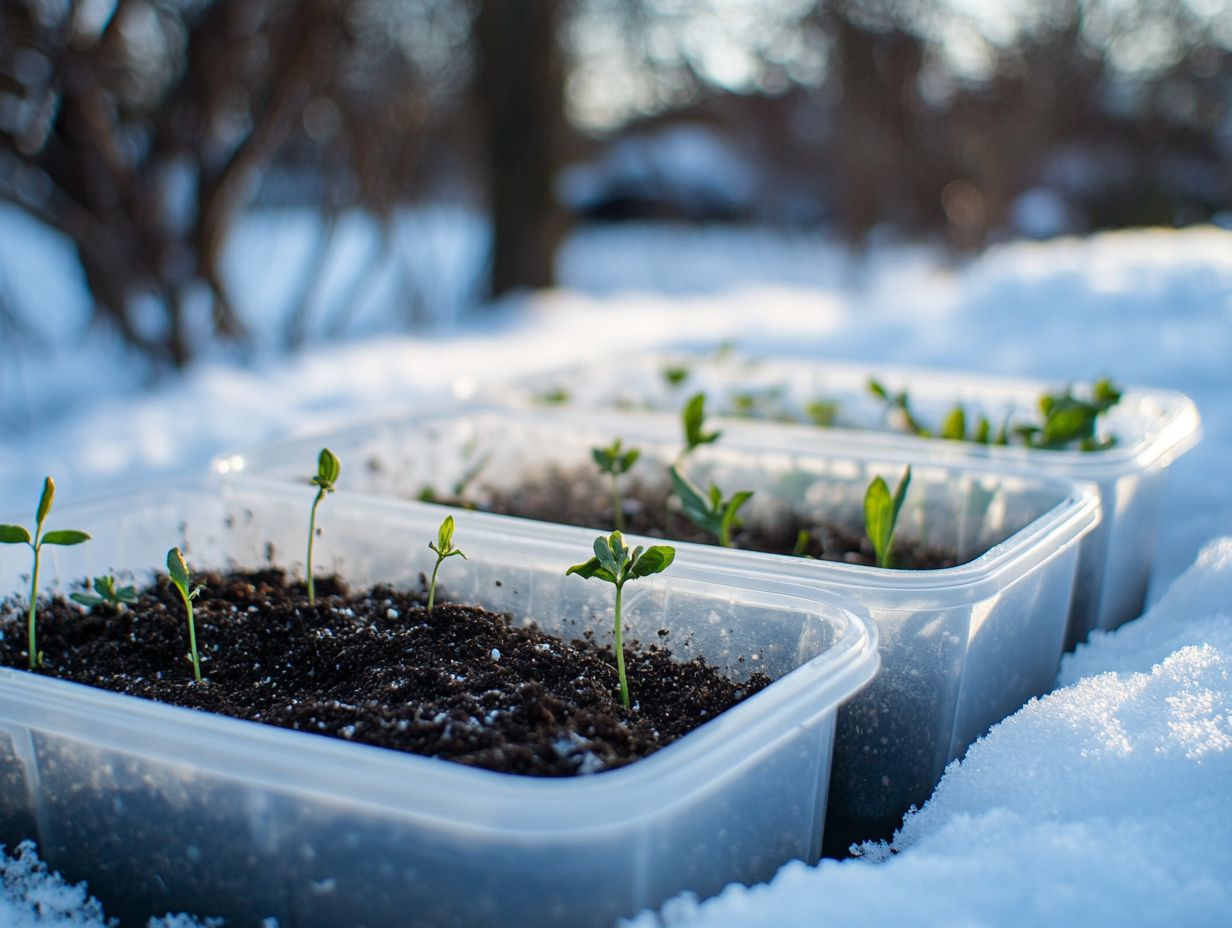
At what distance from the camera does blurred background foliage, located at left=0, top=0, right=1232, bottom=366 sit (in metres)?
2.76

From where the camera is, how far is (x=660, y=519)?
1.47 metres

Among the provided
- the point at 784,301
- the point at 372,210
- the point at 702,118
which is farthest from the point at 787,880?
the point at 702,118

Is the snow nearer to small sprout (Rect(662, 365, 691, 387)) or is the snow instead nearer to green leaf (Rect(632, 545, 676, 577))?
green leaf (Rect(632, 545, 676, 577))

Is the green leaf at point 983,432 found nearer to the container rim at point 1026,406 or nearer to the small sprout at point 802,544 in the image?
the container rim at point 1026,406

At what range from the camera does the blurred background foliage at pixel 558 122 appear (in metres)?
2.76

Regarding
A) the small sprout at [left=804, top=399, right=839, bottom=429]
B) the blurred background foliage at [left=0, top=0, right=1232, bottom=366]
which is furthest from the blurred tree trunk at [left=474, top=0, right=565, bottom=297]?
the small sprout at [left=804, top=399, right=839, bottom=429]

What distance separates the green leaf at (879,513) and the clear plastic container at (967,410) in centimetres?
26

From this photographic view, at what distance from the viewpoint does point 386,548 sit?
1182 mm

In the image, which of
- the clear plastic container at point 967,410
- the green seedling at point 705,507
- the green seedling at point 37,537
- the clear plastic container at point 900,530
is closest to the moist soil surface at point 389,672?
the green seedling at point 37,537

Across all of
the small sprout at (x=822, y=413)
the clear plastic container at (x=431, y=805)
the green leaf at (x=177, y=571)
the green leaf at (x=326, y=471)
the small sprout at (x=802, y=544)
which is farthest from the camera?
the small sprout at (x=822, y=413)

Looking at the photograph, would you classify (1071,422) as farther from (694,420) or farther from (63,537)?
(63,537)

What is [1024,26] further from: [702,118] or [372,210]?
[372,210]

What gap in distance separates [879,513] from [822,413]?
681 mm

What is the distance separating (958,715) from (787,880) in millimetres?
325
